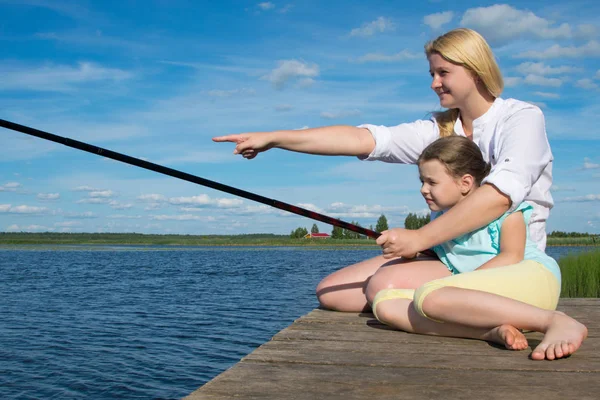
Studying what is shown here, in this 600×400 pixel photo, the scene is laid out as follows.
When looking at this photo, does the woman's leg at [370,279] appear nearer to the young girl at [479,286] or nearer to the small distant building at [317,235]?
the young girl at [479,286]

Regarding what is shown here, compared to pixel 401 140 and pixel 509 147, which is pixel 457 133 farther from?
pixel 509 147

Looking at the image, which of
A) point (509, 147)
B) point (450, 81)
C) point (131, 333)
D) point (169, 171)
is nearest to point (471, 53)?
point (450, 81)

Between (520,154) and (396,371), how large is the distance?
4.15 feet

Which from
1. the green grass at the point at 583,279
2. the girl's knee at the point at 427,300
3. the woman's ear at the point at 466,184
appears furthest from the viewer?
the green grass at the point at 583,279

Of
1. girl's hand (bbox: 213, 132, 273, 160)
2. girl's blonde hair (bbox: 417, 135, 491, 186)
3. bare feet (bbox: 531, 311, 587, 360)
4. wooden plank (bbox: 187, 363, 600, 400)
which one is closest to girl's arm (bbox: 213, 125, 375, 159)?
girl's hand (bbox: 213, 132, 273, 160)

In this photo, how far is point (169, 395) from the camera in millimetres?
6496

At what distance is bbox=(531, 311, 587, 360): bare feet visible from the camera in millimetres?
2311

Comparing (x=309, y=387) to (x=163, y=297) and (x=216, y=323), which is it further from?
(x=163, y=297)

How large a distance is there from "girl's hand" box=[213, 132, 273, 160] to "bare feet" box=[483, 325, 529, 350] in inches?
53.9

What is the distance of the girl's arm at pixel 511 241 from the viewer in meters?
2.86

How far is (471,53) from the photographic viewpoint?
119 inches

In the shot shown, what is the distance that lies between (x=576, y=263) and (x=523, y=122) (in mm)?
8063

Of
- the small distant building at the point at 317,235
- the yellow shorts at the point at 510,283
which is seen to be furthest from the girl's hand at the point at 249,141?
the small distant building at the point at 317,235

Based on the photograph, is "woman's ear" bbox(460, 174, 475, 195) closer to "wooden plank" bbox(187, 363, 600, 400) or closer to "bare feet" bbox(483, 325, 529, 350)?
"bare feet" bbox(483, 325, 529, 350)
